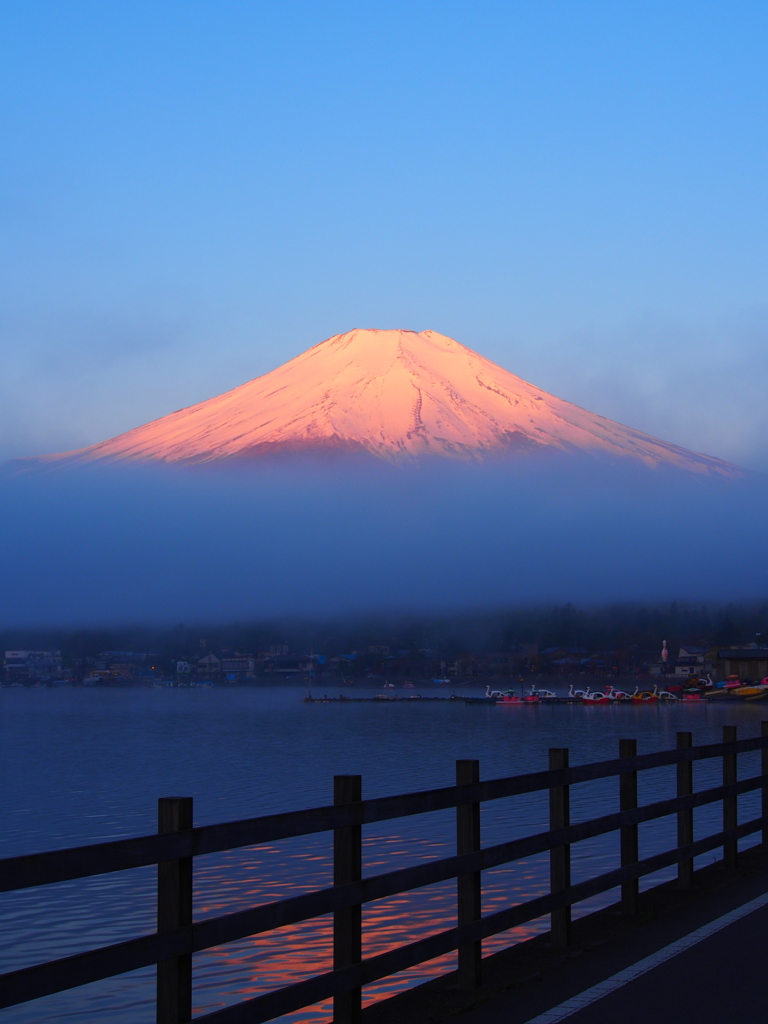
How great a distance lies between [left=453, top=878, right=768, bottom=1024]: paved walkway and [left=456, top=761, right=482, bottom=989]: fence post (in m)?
0.25

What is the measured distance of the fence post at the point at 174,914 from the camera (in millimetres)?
4746

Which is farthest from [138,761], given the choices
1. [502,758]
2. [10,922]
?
[10,922]

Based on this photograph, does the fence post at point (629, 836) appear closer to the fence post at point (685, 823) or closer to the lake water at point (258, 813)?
the fence post at point (685, 823)

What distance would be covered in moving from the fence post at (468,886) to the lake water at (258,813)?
3.36 meters

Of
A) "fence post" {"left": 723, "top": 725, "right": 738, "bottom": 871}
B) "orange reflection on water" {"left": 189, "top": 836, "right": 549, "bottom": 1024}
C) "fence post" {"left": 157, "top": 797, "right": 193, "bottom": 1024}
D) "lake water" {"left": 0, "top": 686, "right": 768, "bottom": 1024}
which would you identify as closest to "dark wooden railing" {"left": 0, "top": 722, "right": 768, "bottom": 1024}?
"fence post" {"left": 157, "top": 797, "right": 193, "bottom": 1024}

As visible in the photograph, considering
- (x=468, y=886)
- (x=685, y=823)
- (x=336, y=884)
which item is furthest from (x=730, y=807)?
(x=336, y=884)

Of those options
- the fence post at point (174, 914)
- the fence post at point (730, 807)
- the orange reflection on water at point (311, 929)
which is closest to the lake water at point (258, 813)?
Result: the orange reflection on water at point (311, 929)

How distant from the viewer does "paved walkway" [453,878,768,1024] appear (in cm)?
604

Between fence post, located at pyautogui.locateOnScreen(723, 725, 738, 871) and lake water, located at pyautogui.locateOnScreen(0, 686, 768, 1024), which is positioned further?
lake water, located at pyautogui.locateOnScreen(0, 686, 768, 1024)

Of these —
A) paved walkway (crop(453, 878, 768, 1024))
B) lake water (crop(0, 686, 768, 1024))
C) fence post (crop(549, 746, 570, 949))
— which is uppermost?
fence post (crop(549, 746, 570, 949))

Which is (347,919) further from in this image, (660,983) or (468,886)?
(660,983)

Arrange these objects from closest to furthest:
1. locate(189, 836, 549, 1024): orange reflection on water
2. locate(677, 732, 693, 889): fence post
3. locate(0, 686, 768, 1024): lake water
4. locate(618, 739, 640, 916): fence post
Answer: locate(618, 739, 640, 916): fence post < locate(677, 732, 693, 889): fence post < locate(189, 836, 549, 1024): orange reflection on water < locate(0, 686, 768, 1024): lake water

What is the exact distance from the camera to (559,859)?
25.4 feet

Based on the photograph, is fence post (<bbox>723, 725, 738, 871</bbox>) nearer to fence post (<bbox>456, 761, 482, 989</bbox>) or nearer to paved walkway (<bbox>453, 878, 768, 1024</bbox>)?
paved walkway (<bbox>453, 878, 768, 1024</bbox>)
